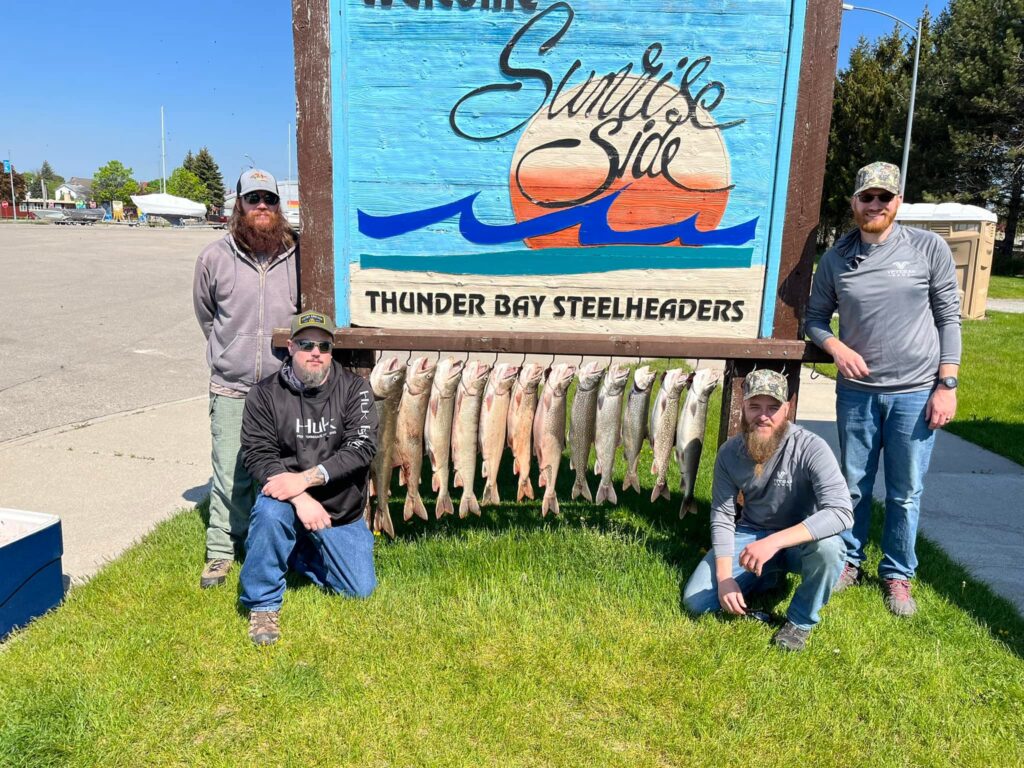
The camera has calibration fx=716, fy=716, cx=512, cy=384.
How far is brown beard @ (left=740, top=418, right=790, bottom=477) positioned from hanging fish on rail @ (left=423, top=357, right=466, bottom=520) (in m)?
1.44

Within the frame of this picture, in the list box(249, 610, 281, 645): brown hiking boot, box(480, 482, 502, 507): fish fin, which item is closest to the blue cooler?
box(249, 610, 281, 645): brown hiking boot

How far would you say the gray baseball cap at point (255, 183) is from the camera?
3648 mm

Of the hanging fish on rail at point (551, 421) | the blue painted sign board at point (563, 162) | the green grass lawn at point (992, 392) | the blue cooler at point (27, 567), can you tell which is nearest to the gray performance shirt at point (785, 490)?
the blue painted sign board at point (563, 162)

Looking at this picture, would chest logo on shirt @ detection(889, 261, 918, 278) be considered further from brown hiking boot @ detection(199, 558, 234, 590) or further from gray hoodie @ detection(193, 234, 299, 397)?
brown hiking boot @ detection(199, 558, 234, 590)

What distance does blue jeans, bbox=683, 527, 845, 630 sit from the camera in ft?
10.6

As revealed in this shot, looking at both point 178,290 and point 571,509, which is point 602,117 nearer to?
point 571,509

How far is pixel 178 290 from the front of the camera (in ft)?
58.3

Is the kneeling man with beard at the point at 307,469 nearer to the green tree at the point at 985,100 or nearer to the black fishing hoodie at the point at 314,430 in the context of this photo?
the black fishing hoodie at the point at 314,430

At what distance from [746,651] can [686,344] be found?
4.79ft

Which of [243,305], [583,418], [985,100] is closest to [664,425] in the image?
[583,418]

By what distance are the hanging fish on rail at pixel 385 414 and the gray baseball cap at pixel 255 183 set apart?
42.0 inches

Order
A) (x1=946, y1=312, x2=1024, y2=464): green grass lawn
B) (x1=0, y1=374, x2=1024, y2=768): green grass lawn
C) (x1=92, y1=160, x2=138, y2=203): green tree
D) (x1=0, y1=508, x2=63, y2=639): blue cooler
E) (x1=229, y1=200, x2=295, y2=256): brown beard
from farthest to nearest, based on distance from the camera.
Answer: (x1=92, y1=160, x2=138, y2=203): green tree → (x1=946, y1=312, x2=1024, y2=464): green grass lawn → (x1=229, y1=200, x2=295, y2=256): brown beard → (x1=0, y1=508, x2=63, y2=639): blue cooler → (x1=0, y1=374, x2=1024, y2=768): green grass lawn

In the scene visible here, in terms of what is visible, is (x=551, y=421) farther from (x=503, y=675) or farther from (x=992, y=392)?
(x=992, y=392)

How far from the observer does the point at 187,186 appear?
88.9m
